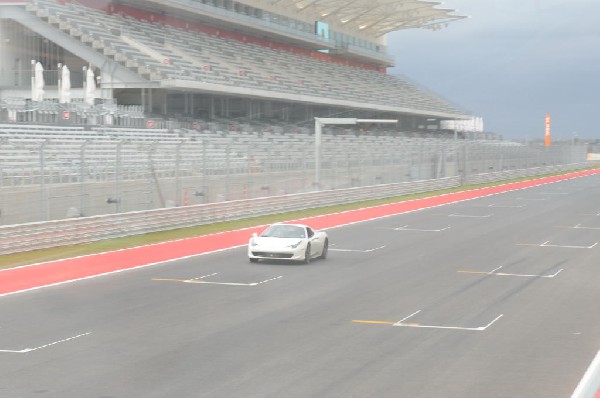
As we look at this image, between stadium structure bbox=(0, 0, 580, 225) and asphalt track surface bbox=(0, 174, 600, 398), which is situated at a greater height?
stadium structure bbox=(0, 0, 580, 225)

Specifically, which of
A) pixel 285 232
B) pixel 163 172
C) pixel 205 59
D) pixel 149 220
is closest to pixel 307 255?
pixel 285 232

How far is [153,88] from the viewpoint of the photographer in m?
55.4

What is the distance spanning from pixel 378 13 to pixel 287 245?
2901 inches

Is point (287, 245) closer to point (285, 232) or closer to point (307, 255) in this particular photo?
point (307, 255)

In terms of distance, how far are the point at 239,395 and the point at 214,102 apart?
178 feet

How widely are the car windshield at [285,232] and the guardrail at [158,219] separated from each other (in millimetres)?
6037

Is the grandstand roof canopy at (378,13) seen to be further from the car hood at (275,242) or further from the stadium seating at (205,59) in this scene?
the car hood at (275,242)

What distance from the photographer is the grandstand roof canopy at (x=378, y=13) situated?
285ft

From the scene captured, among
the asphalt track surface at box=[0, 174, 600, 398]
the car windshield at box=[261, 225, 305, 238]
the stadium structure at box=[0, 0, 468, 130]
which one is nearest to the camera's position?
the asphalt track surface at box=[0, 174, 600, 398]

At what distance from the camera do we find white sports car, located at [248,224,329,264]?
23.7m

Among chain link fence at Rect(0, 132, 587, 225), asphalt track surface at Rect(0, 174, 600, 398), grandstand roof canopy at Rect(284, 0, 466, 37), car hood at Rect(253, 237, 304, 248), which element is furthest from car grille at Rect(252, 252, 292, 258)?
grandstand roof canopy at Rect(284, 0, 466, 37)

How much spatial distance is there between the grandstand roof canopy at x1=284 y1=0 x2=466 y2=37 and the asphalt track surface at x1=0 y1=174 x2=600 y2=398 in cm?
5939

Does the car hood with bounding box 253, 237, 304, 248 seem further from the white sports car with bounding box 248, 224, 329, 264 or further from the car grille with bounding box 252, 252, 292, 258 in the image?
the car grille with bounding box 252, 252, 292, 258

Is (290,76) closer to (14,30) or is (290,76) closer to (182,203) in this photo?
(14,30)
